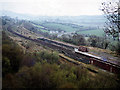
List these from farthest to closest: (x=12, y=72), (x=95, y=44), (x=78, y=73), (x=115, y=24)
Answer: (x=95, y=44) < (x=115, y=24) < (x=78, y=73) < (x=12, y=72)

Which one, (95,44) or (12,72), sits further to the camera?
(95,44)

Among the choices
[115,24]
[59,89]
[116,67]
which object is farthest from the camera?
[116,67]

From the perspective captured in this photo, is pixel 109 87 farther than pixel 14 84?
Yes

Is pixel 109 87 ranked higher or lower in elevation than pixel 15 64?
lower

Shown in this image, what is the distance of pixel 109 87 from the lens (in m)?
3.96

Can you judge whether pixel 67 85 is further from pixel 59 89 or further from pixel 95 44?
pixel 95 44

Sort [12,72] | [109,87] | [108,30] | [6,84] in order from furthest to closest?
1. [108,30]
2. [109,87]
3. [12,72]
4. [6,84]

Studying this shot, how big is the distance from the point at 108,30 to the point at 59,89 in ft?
20.2

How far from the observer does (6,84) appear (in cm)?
264

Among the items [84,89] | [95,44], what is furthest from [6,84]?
[95,44]

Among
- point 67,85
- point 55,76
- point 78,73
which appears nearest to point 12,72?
point 55,76

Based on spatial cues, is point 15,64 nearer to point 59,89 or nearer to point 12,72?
point 12,72

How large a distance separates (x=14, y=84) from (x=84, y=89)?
2.20 metres

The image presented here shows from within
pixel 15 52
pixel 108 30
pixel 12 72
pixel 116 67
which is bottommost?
pixel 116 67
